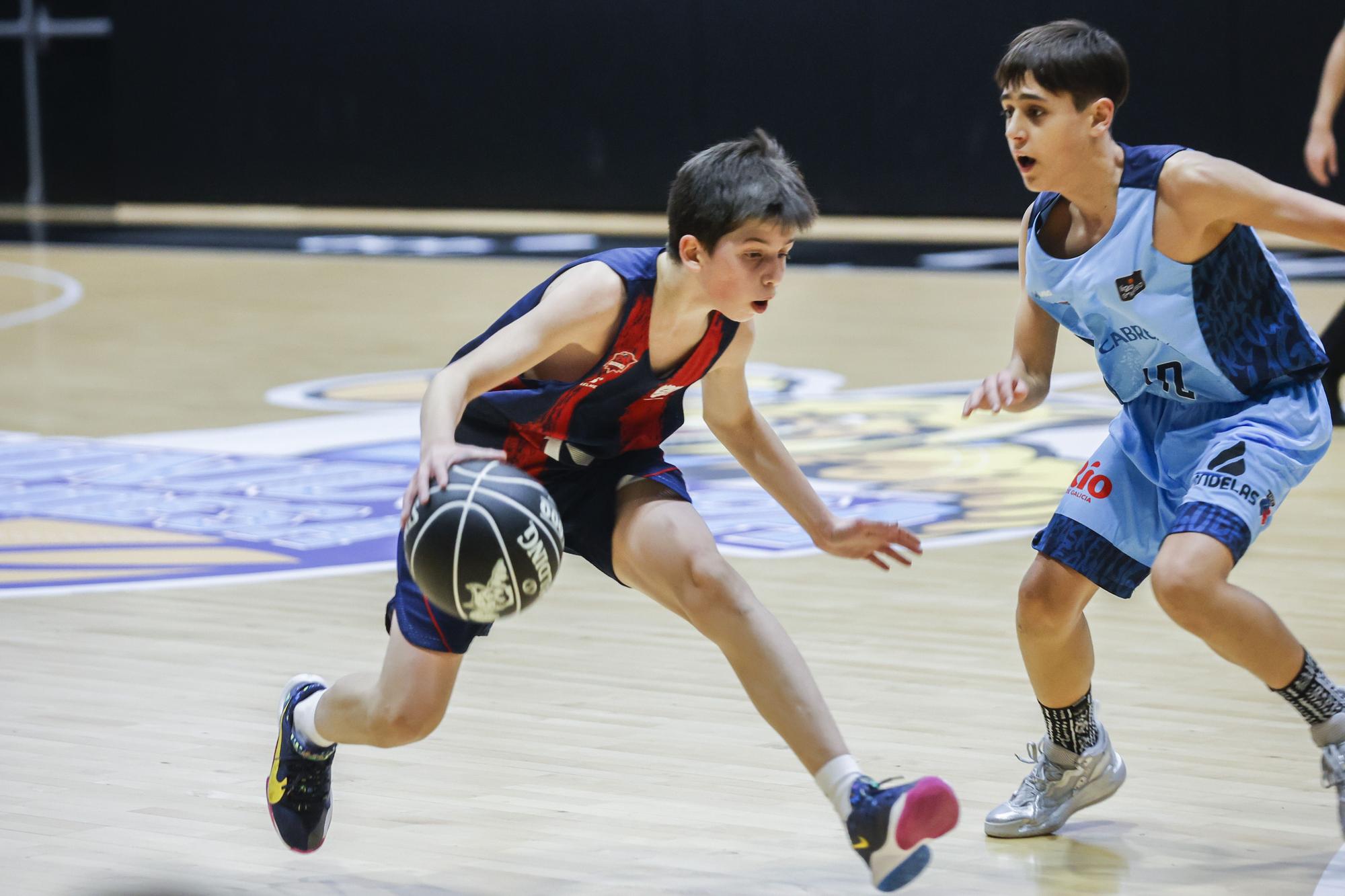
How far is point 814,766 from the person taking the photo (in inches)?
122

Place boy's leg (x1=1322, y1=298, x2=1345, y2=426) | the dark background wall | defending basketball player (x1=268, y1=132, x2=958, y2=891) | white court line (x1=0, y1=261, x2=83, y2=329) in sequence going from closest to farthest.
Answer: defending basketball player (x1=268, y1=132, x2=958, y2=891) < boy's leg (x1=1322, y1=298, x2=1345, y2=426) < white court line (x1=0, y1=261, x2=83, y2=329) < the dark background wall

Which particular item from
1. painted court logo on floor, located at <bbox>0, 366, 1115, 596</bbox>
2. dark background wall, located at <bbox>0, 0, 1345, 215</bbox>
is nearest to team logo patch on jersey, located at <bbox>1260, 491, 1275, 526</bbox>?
painted court logo on floor, located at <bbox>0, 366, 1115, 596</bbox>

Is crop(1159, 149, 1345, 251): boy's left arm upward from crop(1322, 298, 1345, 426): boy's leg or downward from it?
upward

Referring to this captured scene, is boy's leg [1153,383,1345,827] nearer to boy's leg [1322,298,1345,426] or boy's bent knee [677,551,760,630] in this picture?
boy's bent knee [677,551,760,630]

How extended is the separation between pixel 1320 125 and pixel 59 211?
16971 mm

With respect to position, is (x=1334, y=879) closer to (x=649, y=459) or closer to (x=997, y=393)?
(x=997, y=393)

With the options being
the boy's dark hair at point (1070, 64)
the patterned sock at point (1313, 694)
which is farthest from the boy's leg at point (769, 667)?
the boy's dark hair at point (1070, 64)

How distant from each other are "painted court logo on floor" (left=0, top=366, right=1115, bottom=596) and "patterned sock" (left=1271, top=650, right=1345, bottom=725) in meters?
2.82

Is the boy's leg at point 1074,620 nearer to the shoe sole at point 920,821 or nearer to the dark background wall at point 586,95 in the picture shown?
the shoe sole at point 920,821

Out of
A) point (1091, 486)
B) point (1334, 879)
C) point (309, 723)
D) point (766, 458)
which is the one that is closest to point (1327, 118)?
point (1091, 486)

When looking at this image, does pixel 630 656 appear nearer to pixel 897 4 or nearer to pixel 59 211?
pixel 897 4

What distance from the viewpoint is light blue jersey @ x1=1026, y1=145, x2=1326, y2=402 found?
11.3 ft

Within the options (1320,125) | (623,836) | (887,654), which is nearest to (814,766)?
(623,836)

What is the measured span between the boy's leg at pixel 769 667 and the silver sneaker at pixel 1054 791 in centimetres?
61
